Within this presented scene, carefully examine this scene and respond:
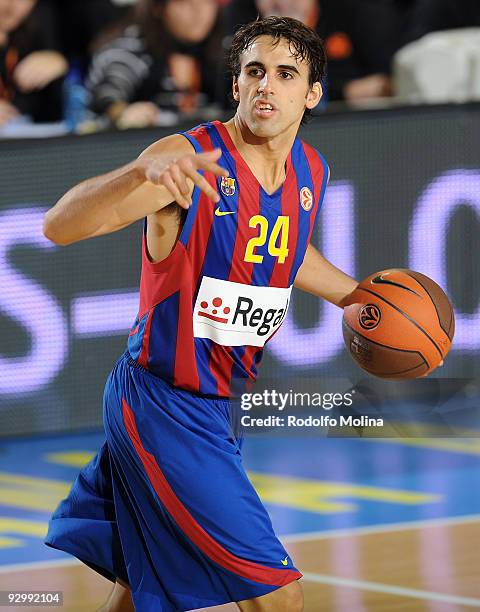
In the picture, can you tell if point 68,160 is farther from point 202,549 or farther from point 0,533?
point 202,549

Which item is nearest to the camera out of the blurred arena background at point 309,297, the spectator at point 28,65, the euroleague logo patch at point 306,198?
the euroleague logo patch at point 306,198

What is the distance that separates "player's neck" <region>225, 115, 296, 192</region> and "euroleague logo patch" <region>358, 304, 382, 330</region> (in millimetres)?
573

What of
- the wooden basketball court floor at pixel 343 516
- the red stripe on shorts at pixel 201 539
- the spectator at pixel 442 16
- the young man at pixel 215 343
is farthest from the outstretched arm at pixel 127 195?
the spectator at pixel 442 16

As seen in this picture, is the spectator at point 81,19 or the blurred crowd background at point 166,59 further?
the spectator at point 81,19

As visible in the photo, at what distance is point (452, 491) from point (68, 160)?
103 inches

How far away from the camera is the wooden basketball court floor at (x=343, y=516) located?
234 inches

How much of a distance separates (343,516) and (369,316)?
213cm

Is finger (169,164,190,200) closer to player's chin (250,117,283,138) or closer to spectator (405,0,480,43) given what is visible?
player's chin (250,117,283,138)

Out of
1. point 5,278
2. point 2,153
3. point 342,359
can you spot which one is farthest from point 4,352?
point 342,359

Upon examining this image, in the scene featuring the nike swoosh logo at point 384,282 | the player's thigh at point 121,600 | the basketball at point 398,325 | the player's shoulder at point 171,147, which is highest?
the player's shoulder at point 171,147

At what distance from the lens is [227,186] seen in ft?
15.3

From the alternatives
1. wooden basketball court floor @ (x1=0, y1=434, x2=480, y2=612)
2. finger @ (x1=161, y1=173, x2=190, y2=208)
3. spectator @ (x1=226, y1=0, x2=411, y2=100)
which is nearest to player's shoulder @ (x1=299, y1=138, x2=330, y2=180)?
finger @ (x1=161, y1=173, x2=190, y2=208)

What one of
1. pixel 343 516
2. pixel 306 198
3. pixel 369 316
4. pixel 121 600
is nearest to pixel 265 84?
pixel 306 198

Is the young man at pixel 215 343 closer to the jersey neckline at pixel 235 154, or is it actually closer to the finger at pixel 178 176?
the jersey neckline at pixel 235 154
